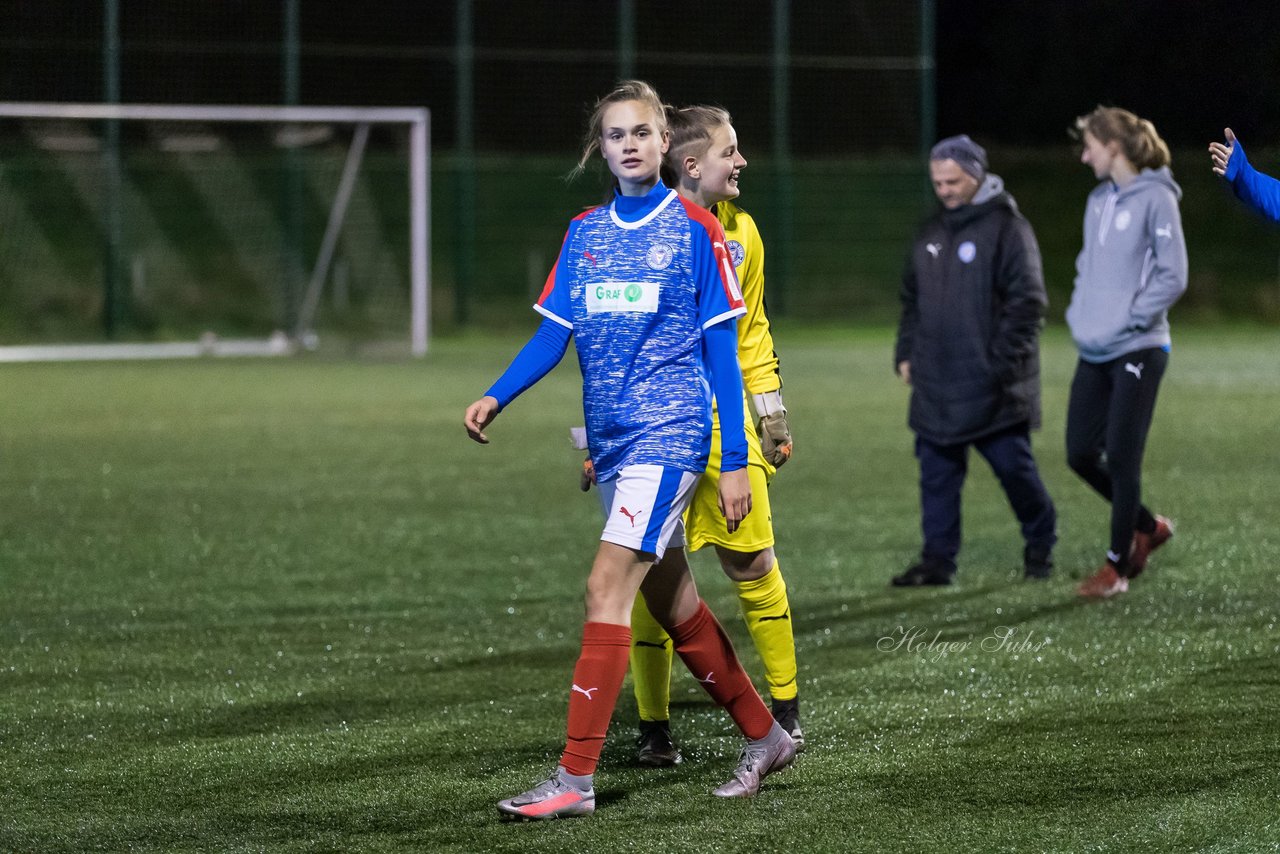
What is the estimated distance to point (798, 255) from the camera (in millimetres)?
27062

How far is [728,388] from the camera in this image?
4.21m

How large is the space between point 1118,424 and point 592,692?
3.41m

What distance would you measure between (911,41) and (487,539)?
20090 millimetres

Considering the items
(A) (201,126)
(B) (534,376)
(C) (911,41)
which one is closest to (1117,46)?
(C) (911,41)

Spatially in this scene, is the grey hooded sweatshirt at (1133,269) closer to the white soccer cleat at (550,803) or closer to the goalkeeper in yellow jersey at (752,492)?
the goalkeeper in yellow jersey at (752,492)

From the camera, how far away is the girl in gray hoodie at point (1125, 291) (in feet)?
22.5

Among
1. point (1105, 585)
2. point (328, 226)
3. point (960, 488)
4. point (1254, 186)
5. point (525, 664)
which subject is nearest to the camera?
point (1254, 186)

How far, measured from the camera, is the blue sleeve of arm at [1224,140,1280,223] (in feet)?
17.6

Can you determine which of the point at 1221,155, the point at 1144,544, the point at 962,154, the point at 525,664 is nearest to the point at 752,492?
the point at 525,664

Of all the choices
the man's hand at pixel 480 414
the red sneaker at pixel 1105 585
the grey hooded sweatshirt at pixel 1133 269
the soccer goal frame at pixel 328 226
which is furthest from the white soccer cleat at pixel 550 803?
the soccer goal frame at pixel 328 226

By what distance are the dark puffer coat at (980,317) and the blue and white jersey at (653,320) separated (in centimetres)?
341

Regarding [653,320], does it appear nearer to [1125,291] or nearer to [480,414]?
[480,414]

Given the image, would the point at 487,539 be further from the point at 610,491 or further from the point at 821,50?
the point at 821,50

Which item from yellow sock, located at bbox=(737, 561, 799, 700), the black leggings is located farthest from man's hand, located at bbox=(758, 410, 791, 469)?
the black leggings
